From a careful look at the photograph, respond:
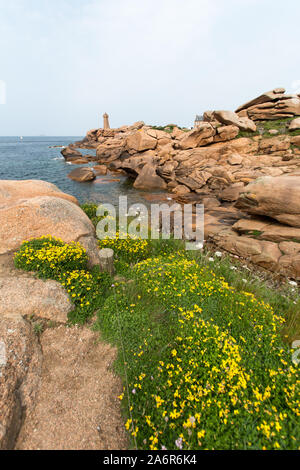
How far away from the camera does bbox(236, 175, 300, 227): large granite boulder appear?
330 inches

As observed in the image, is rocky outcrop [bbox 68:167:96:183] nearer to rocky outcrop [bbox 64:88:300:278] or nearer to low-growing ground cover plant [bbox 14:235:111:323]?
rocky outcrop [bbox 64:88:300:278]

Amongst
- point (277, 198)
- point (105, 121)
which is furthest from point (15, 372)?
point (105, 121)

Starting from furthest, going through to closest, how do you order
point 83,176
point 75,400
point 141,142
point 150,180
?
1. point 141,142
2. point 83,176
3. point 150,180
4. point 75,400

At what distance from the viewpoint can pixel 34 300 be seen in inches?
183

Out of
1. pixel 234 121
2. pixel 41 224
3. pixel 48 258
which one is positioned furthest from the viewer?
pixel 234 121

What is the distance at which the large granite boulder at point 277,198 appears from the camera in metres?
8.38

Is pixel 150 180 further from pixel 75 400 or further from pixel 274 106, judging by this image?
pixel 274 106

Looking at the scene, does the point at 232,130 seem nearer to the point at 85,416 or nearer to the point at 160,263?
the point at 160,263

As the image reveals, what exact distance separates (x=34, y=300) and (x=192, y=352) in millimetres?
3617

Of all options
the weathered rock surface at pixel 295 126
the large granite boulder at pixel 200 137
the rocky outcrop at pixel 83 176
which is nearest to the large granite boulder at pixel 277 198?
the large granite boulder at pixel 200 137

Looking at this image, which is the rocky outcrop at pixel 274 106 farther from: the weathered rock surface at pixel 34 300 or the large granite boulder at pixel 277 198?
the weathered rock surface at pixel 34 300
